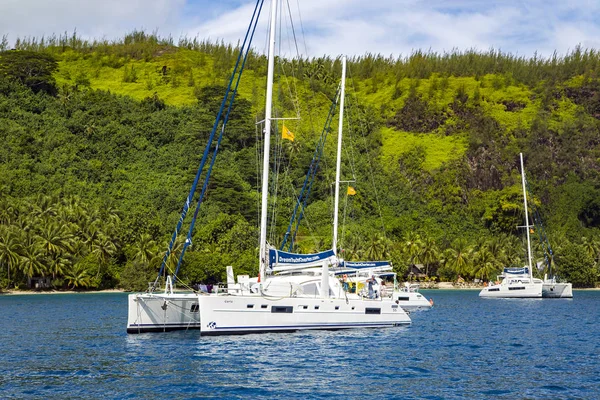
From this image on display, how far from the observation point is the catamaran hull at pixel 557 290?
86.7m

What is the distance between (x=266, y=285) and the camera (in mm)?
37656

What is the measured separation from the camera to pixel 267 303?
3697 centimetres

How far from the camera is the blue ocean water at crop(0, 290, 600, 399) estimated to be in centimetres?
2539

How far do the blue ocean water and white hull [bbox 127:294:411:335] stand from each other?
664 millimetres

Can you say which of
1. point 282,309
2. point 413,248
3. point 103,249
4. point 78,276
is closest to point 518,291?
point 413,248

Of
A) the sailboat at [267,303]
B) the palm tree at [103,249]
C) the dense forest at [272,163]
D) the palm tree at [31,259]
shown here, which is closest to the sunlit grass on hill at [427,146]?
the dense forest at [272,163]

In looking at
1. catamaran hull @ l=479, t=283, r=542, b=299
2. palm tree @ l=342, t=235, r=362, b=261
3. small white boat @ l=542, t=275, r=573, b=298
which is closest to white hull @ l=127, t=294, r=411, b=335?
catamaran hull @ l=479, t=283, r=542, b=299

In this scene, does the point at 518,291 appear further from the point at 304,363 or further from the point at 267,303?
the point at 304,363

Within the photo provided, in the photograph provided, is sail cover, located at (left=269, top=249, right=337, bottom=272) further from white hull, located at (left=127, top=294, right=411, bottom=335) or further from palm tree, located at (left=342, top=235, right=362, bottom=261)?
palm tree, located at (left=342, top=235, right=362, bottom=261)

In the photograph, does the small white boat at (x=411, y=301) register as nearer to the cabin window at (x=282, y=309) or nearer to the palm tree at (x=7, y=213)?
the cabin window at (x=282, y=309)

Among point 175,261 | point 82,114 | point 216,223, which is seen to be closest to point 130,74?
point 82,114

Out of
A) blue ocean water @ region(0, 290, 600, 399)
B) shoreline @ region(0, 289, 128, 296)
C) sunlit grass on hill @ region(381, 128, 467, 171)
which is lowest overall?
shoreline @ region(0, 289, 128, 296)

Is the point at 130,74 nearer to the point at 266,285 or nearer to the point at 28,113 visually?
the point at 28,113

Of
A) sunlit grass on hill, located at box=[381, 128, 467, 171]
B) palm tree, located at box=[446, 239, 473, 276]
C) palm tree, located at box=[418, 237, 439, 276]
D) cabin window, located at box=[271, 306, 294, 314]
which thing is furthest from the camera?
sunlit grass on hill, located at box=[381, 128, 467, 171]
